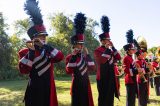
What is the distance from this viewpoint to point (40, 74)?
23.7 feet

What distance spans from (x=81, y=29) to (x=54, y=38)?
54625mm

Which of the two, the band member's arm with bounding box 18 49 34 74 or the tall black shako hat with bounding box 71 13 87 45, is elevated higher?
the tall black shako hat with bounding box 71 13 87 45

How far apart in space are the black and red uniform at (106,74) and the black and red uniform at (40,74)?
119 inches

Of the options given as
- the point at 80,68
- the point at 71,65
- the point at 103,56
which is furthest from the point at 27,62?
the point at 103,56

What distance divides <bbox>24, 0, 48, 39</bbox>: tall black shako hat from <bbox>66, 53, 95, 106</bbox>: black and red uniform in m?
1.99

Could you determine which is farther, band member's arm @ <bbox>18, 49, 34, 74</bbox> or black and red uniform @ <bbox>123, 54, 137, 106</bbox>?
black and red uniform @ <bbox>123, 54, 137, 106</bbox>

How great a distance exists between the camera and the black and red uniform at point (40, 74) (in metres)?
7.20

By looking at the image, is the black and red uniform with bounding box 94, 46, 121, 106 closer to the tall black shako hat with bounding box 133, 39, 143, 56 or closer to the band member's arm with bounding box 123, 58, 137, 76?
the band member's arm with bounding box 123, 58, 137, 76

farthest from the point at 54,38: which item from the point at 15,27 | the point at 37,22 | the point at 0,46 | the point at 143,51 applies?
the point at 37,22

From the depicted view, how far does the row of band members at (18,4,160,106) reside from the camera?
7.23 meters

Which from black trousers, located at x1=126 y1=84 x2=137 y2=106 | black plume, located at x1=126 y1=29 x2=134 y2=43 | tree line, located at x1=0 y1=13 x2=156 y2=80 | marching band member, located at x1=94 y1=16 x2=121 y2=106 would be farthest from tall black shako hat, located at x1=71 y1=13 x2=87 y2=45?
tree line, located at x1=0 y1=13 x2=156 y2=80

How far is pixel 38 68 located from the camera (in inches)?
286

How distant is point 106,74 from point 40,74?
341 centimetres

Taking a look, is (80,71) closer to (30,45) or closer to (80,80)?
(80,80)
